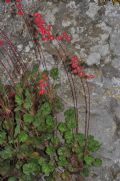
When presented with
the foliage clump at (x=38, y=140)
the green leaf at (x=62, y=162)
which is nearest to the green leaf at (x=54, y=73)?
the foliage clump at (x=38, y=140)

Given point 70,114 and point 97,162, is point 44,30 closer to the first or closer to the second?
point 70,114

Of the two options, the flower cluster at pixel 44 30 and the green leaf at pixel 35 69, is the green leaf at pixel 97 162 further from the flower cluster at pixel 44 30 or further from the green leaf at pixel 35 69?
the flower cluster at pixel 44 30

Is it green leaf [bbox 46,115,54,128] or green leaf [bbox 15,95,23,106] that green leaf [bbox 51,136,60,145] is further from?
green leaf [bbox 15,95,23,106]

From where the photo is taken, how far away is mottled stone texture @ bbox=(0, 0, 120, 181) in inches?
142

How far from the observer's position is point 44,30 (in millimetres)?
3545

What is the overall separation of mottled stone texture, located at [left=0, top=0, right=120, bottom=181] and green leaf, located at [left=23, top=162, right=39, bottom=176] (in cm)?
48

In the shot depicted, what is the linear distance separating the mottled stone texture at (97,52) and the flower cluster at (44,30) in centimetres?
10

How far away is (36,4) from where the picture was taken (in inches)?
151

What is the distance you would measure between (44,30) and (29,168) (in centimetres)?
109

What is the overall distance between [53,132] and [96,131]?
1.18 ft

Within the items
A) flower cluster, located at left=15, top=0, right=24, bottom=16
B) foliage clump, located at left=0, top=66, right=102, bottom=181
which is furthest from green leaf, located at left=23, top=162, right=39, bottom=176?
flower cluster, located at left=15, top=0, right=24, bottom=16

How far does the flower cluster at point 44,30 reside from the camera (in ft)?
11.5

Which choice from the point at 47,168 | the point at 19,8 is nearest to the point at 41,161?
the point at 47,168

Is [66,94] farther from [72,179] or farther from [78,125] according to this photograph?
[72,179]
